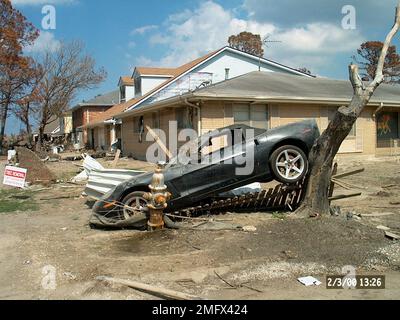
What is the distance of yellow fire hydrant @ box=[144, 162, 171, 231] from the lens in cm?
725

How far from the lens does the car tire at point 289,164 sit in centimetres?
838

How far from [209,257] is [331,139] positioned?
10.0 feet

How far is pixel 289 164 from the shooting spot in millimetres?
8422

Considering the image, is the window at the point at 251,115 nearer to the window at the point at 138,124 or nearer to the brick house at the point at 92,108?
the window at the point at 138,124

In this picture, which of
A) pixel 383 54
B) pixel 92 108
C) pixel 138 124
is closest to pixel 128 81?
pixel 138 124

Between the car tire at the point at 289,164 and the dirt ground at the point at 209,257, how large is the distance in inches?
29.9

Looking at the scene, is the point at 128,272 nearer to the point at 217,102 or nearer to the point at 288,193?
the point at 288,193

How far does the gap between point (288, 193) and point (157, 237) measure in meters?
2.72

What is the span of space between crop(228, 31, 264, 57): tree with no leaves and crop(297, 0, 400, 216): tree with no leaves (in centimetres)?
4735

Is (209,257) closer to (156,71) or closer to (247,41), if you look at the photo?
(156,71)

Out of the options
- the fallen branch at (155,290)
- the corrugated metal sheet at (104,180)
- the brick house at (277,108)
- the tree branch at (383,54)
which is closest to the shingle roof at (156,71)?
the brick house at (277,108)
